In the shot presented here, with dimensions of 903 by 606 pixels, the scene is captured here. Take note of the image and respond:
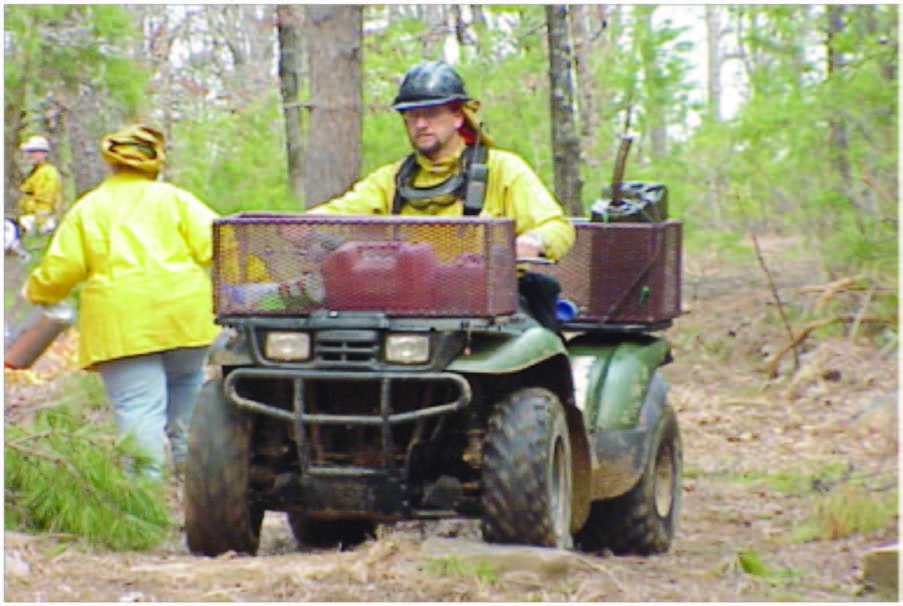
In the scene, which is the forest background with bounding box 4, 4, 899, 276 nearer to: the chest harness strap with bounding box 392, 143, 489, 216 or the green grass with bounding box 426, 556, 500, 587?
the chest harness strap with bounding box 392, 143, 489, 216

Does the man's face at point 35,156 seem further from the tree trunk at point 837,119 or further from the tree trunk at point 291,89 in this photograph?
the tree trunk at point 837,119

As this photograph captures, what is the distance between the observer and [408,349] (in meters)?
5.42

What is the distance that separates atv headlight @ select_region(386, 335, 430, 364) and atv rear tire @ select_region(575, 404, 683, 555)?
176 cm

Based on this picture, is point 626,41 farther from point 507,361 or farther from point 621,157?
point 507,361

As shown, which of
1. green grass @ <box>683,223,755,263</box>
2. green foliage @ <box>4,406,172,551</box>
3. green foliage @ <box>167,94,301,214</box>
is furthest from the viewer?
green grass @ <box>683,223,755,263</box>

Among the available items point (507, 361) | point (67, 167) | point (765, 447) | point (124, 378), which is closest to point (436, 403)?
point (507, 361)

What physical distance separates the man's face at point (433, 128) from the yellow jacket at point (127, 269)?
1.35 m

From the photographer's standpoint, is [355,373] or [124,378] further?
[124,378]

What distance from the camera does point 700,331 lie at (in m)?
13.7

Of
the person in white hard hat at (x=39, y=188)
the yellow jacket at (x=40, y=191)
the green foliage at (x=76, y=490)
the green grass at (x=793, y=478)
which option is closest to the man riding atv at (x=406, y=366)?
the green foliage at (x=76, y=490)

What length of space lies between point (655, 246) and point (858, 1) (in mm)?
5897

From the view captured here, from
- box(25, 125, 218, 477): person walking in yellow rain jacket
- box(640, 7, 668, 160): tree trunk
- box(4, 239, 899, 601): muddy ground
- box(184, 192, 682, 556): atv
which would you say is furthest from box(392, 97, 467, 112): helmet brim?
box(640, 7, 668, 160): tree trunk

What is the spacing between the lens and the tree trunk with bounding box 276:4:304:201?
15.4 metres

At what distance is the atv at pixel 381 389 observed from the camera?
5.44 m
